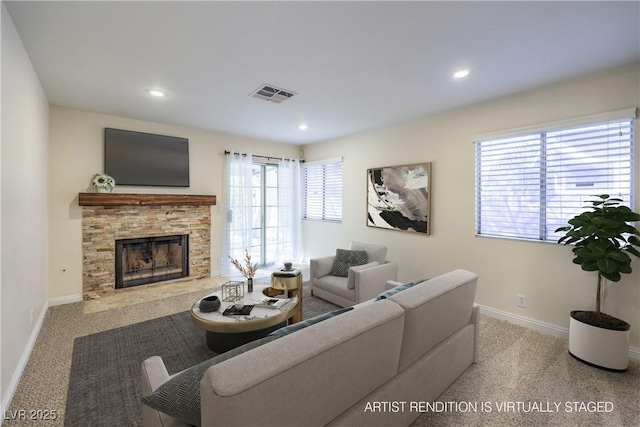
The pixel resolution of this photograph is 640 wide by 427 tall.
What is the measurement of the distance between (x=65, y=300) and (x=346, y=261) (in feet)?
12.5

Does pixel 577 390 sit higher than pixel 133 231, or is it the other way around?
pixel 133 231

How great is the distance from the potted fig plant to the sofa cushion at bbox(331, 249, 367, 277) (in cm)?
221

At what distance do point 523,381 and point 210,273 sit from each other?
180 inches

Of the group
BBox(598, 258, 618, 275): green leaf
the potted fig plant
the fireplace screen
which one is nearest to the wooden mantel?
the fireplace screen

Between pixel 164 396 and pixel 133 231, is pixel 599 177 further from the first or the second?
pixel 133 231

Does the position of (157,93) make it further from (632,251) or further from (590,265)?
(632,251)

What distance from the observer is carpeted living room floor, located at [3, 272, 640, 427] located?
1.84 m

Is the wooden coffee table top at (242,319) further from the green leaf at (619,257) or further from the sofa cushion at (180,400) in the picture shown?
the green leaf at (619,257)

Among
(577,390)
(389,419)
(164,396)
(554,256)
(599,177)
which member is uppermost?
(599,177)

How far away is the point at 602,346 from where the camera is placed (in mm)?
2318

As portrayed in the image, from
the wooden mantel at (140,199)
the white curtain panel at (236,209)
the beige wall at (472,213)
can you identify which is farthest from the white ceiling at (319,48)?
the white curtain panel at (236,209)

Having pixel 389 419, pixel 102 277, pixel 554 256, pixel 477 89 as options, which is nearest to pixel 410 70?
pixel 477 89

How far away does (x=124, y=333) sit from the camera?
2961 mm

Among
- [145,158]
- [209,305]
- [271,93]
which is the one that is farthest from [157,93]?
[209,305]
